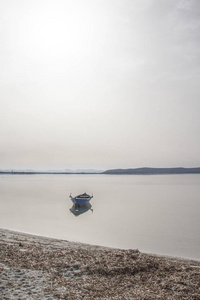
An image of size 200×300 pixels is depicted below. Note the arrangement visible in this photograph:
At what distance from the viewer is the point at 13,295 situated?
7.89 meters

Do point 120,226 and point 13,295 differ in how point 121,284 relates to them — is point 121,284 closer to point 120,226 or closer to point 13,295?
point 13,295

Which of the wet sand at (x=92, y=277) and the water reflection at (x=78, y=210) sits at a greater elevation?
the wet sand at (x=92, y=277)

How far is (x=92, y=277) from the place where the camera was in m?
9.91

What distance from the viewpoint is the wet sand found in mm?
8350

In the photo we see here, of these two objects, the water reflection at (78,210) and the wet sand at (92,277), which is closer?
the wet sand at (92,277)

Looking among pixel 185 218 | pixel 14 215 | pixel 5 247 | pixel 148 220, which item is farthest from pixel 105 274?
pixel 14 215

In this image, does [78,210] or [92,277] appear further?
[78,210]

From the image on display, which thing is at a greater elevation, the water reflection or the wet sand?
the wet sand

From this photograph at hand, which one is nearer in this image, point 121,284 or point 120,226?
point 121,284

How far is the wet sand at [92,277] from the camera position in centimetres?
835

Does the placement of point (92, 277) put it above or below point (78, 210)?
above

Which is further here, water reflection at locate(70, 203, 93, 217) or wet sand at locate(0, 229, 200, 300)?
water reflection at locate(70, 203, 93, 217)

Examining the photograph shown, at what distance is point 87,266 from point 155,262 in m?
2.97

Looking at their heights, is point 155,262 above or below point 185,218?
above
